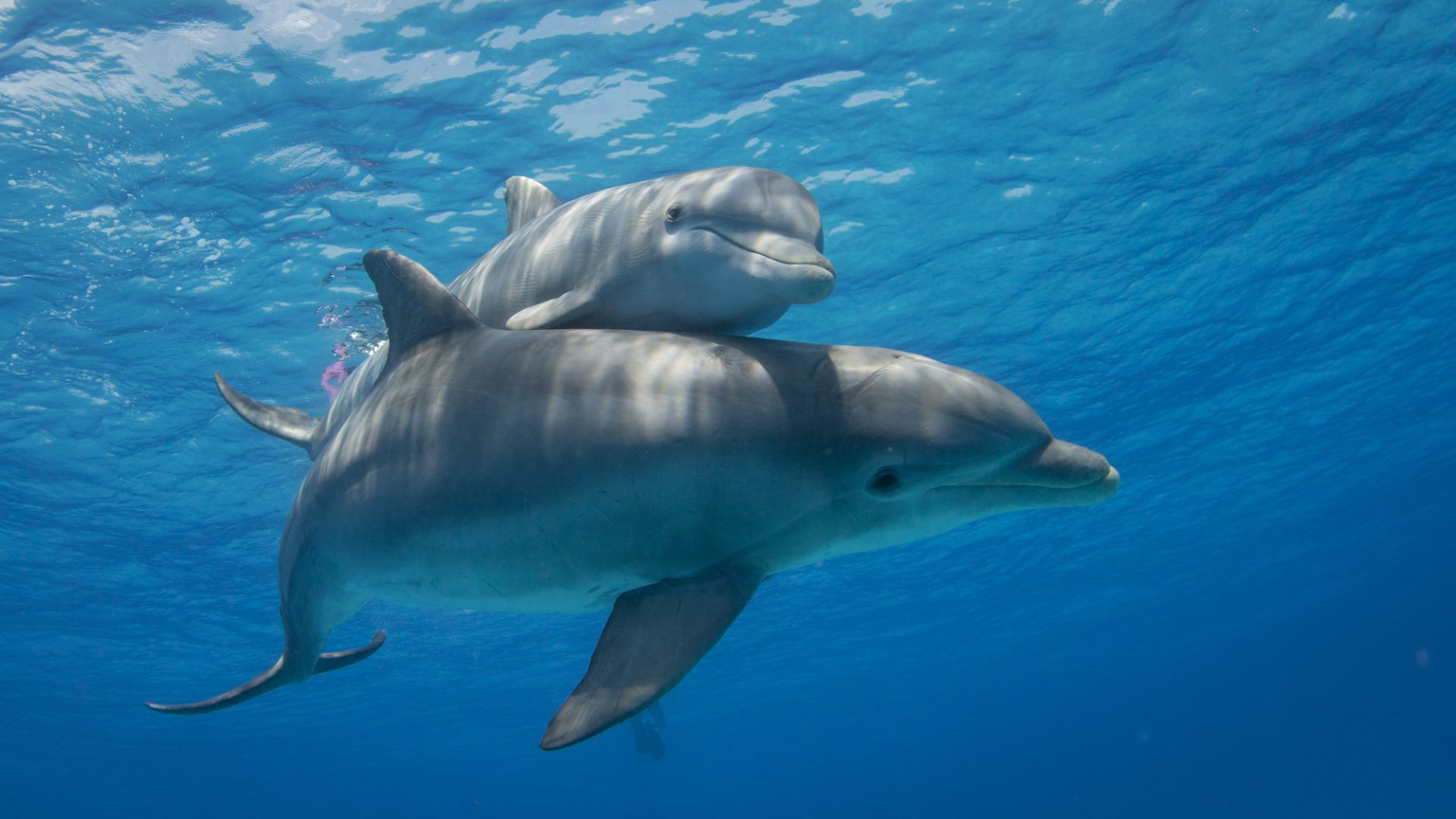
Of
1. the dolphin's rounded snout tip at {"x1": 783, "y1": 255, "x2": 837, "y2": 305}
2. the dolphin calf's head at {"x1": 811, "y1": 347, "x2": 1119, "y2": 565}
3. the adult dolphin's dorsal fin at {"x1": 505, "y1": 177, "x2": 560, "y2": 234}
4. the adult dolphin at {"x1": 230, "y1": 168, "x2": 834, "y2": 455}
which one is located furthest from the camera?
the adult dolphin's dorsal fin at {"x1": 505, "y1": 177, "x2": 560, "y2": 234}

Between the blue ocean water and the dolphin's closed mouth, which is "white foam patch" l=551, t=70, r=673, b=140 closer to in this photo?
the blue ocean water

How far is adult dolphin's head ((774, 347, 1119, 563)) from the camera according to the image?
115 inches

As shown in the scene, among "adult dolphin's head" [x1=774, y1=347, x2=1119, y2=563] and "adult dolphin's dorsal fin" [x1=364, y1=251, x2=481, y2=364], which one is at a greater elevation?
"adult dolphin's dorsal fin" [x1=364, y1=251, x2=481, y2=364]

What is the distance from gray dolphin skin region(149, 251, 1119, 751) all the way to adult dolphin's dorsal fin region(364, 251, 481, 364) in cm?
23

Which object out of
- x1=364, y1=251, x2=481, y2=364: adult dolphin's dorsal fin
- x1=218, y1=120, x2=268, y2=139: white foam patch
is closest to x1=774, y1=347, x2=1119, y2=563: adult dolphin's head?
x1=364, y1=251, x2=481, y2=364: adult dolphin's dorsal fin

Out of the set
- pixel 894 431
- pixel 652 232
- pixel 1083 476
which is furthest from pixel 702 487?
pixel 1083 476

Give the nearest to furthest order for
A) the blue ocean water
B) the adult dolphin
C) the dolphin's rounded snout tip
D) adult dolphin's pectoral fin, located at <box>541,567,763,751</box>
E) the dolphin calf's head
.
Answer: adult dolphin's pectoral fin, located at <box>541,567,763,751</box> < the dolphin's rounded snout tip < the dolphin calf's head < the adult dolphin < the blue ocean water

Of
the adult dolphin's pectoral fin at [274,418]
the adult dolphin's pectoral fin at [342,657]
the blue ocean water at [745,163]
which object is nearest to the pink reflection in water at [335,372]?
the blue ocean water at [745,163]

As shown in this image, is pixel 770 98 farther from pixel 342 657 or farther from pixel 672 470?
pixel 672 470

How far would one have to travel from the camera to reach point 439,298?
3455mm

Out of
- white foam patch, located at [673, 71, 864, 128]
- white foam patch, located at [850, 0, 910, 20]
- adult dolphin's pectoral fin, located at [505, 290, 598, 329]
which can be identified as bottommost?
adult dolphin's pectoral fin, located at [505, 290, 598, 329]

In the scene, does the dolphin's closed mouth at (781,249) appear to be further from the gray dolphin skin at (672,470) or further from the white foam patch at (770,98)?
the white foam patch at (770,98)

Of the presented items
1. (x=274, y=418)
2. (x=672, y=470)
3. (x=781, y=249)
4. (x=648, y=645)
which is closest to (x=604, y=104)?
(x=274, y=418)

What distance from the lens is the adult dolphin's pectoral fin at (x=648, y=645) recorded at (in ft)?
8.24
